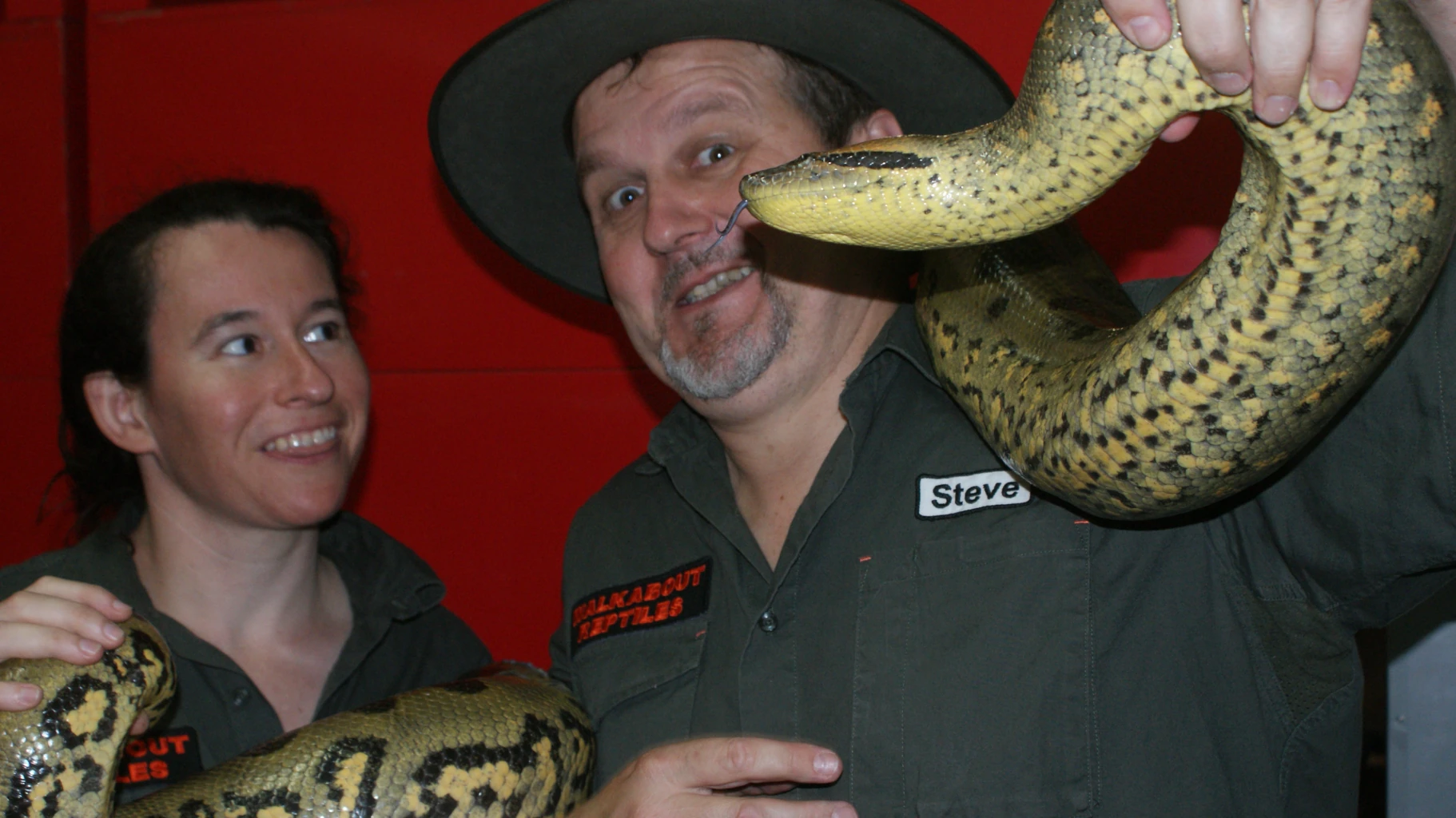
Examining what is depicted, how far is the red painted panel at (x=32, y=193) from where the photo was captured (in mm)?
2893

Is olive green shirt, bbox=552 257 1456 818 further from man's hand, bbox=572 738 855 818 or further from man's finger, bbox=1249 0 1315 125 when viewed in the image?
man's finger, bbox=1249 0 1315 125

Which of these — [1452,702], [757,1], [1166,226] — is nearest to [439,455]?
[757,1]

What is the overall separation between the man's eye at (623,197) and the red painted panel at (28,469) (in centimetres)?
191

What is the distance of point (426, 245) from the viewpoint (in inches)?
111

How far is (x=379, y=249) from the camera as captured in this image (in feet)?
9.35

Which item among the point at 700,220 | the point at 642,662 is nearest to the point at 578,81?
the point at 700,220

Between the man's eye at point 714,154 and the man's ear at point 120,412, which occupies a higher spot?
the man's eye at point 714,154

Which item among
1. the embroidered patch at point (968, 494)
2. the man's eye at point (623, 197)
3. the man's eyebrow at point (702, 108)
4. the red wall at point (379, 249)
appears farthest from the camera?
the red wall at point (379, 249)

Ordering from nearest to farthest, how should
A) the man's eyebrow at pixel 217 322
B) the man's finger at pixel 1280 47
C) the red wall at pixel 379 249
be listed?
1. the man's finger at pixel 1280 47
2. the man's eyebrow at pixel 217 322
3. the red wall at pixel 379 249

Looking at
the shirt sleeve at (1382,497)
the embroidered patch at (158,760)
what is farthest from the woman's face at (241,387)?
the shirt sleeve at (1382,497)

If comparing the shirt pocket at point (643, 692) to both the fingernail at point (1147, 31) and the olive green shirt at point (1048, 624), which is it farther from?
the fingernail at point (1147, 31)

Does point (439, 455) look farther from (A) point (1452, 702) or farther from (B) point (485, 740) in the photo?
(A) point (1452, 702)

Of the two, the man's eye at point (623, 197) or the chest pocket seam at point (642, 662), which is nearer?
the chest pocket seam at point (642, 662)

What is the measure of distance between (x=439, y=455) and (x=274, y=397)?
0.68 m
